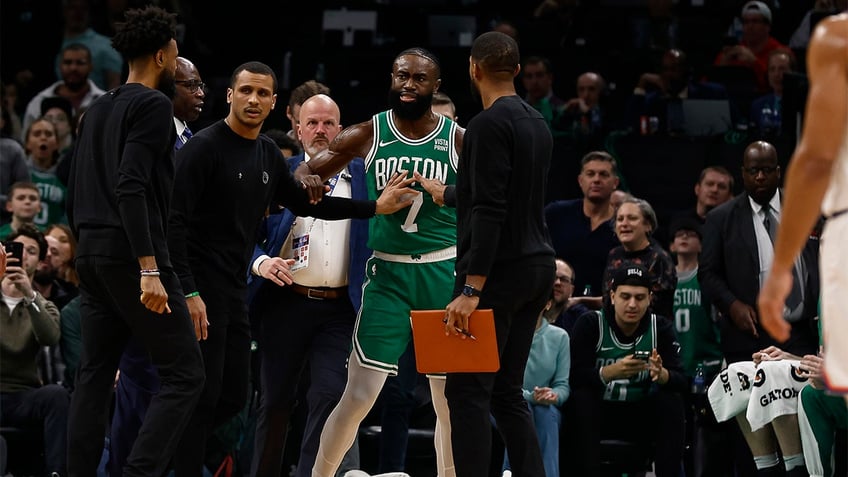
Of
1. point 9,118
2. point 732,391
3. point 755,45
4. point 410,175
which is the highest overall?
point 755,45

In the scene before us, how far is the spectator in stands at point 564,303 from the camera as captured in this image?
24.5ft

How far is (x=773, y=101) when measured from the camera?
9.28 m

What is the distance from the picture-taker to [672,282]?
752 centimetres

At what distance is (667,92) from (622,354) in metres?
3.09

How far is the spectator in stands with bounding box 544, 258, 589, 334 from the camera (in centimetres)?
745

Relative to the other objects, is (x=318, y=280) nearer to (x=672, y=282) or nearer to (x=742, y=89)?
(x=672, y=282)

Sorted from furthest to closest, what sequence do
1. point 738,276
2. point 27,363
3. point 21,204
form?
1. point 21,204
2. point 738,276
3. point 27,363

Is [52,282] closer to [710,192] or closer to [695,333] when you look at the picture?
[695,333]

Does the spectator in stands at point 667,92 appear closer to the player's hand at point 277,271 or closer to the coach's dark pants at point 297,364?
the coach's dark pants at point 297,364

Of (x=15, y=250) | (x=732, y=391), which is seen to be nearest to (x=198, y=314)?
(x=15, y=250)

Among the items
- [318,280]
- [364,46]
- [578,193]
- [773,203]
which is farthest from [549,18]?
[318,280]

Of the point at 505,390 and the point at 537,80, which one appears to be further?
the point at 537,80

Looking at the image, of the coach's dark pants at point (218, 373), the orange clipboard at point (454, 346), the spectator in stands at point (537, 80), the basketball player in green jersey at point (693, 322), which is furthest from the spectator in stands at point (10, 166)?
the orange clipboard at point (454, 346)

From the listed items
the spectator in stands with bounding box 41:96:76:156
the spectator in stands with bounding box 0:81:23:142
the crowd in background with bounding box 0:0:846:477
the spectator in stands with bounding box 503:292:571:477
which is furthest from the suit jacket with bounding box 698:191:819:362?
the spectator in stands with bounding box 0:81:23:142
